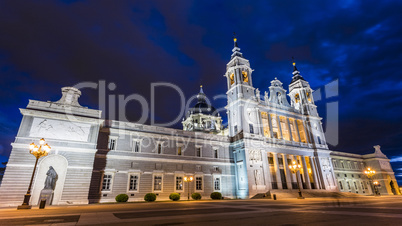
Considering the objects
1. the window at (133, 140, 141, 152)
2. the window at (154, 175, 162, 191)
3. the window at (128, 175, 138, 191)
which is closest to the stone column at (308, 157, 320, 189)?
the window at (154, 175, 162, 191)

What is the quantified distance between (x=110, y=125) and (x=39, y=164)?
8987 mm

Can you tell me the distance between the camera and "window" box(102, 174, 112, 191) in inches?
979

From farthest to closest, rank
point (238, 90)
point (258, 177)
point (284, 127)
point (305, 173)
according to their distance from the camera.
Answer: point (284, 127) → point (238, 90) → point (305, 173) → point (258, 177)

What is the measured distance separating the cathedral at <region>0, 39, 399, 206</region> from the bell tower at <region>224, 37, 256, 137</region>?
204 mm

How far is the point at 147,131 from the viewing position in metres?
30.1

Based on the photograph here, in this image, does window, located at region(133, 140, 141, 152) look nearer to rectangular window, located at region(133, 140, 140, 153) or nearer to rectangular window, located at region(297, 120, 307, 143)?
rectangular window, located at region(133, 140, 140, 153)

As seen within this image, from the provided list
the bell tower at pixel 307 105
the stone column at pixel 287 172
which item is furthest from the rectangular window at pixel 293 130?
the stone column at pixel 287 172

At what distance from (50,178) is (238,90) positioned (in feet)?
105

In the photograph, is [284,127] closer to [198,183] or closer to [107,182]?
[198,183]

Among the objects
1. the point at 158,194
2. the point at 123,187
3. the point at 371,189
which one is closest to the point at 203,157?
the point at 158,194

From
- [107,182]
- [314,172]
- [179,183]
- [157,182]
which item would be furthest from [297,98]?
[107,182]

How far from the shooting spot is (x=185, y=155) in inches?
1257

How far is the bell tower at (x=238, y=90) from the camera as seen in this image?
3738cm

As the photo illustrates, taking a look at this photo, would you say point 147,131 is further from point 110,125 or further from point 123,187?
point 123,187
